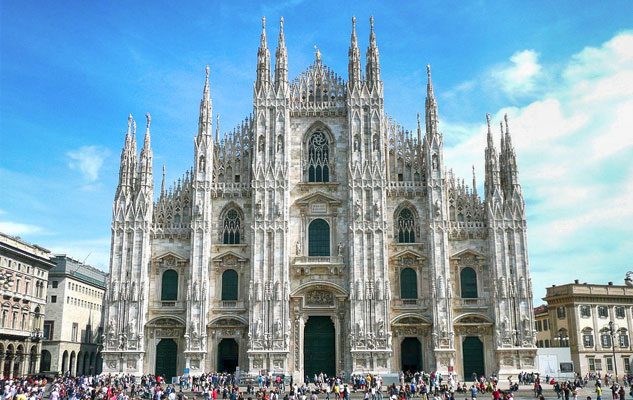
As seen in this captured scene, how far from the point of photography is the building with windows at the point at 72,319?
70.5m

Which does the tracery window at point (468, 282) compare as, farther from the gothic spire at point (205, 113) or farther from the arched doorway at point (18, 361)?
the arched doorway at point (18, 361)

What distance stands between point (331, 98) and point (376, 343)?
20.1 metres

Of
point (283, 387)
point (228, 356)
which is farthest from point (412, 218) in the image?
point (228, 356)

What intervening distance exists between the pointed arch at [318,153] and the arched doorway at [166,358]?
54.1ft

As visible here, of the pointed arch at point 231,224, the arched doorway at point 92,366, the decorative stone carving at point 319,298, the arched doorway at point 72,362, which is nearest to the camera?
the decorative stone carving at point 319,298

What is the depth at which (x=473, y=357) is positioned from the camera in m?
49.8

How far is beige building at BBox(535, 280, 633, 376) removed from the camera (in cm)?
6912

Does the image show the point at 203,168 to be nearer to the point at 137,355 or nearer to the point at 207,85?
the point at 207,85

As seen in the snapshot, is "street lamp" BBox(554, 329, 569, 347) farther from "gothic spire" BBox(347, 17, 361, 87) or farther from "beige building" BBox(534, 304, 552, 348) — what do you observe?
"gothic spire" BBox(347, 17, 361, 87)

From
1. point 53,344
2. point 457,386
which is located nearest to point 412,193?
point 457,386

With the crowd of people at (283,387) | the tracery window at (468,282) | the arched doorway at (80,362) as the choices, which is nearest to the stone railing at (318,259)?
the crowd of people at (283,387)

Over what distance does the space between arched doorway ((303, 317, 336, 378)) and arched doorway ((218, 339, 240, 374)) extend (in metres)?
5.21

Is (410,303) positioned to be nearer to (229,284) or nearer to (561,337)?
(229,284)

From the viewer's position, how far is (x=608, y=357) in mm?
69812
